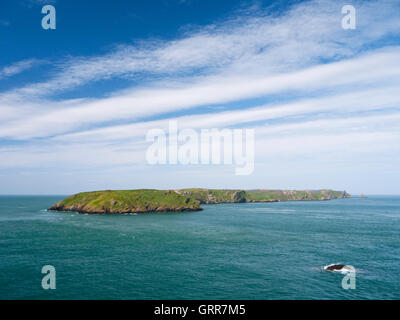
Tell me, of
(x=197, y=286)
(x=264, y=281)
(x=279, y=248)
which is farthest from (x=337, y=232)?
(x=197, y=286)

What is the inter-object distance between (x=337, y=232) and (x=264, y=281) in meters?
78.2

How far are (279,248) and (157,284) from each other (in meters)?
47.1

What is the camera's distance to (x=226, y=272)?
6359cm
